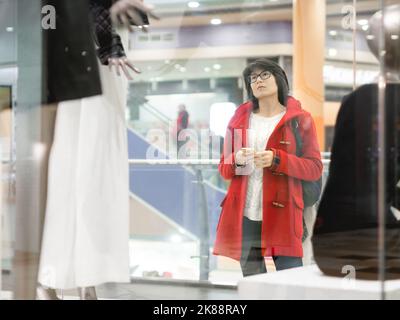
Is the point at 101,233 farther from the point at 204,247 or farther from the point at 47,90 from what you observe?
the point at 47,90

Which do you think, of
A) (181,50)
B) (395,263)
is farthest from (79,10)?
(395,263)

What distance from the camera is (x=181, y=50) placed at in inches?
107

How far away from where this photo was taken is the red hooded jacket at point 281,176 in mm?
2691

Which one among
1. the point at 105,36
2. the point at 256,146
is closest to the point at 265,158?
the point at 256,146

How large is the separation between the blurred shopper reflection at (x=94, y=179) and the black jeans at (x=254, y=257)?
16.0 inches

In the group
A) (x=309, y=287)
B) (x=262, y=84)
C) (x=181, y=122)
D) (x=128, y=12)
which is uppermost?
(x=128, y=12)

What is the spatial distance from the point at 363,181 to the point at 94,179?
89 centimetres

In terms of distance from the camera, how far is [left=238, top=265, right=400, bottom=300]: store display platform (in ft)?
8.11

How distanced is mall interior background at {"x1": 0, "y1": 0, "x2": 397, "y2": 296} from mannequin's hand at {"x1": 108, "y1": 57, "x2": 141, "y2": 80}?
2 cm

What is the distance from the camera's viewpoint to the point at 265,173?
8.87 ft

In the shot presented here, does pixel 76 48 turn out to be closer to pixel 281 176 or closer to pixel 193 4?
pixel 193 4

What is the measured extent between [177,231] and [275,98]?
0.57m

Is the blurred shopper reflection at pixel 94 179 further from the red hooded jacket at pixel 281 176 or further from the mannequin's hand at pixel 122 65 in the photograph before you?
the red hooded jacket at pixel 281 176
